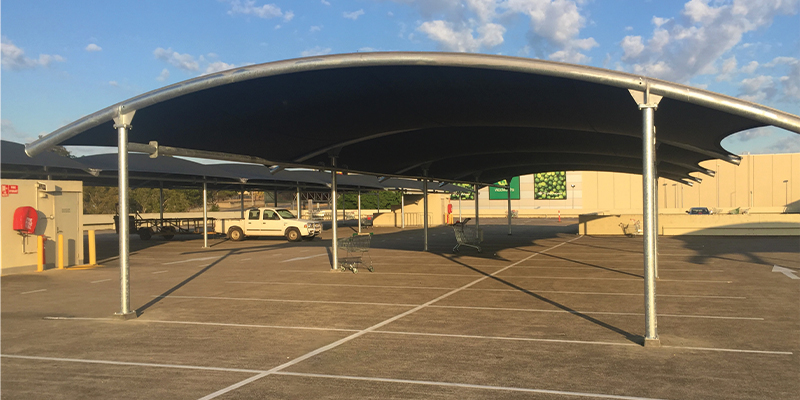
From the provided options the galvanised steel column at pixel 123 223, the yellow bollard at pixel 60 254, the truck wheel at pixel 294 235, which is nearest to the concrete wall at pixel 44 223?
the yellow bollard at pixel 60 254

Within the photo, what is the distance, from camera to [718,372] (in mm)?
5953

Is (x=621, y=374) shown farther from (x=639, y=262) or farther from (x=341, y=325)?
(x=639, y=262)

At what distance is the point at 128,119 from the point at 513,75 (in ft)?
22.4

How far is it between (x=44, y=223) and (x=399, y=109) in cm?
1204

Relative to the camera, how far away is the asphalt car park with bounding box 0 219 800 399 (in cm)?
564

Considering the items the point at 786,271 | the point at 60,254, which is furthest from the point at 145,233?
the point at 786,271

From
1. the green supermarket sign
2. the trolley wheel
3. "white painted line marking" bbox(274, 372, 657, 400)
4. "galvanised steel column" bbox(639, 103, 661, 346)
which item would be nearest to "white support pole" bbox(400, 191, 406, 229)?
the trolley wheel

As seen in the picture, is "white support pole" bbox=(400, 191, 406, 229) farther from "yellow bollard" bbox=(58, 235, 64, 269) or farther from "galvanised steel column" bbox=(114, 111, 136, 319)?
"galvanised steel column" bbox=(114, 111, 136, 319)

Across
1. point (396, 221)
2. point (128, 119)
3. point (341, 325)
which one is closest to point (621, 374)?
point (341, 325)

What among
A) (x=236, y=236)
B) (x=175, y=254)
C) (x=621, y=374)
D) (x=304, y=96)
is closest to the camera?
(x=621, y=374)

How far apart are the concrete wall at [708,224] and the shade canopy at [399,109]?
1504cm

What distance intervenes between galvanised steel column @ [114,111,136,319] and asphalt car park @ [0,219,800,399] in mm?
323

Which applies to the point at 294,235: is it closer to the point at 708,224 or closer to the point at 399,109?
the point at 399,109

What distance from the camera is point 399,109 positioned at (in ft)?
39.2
